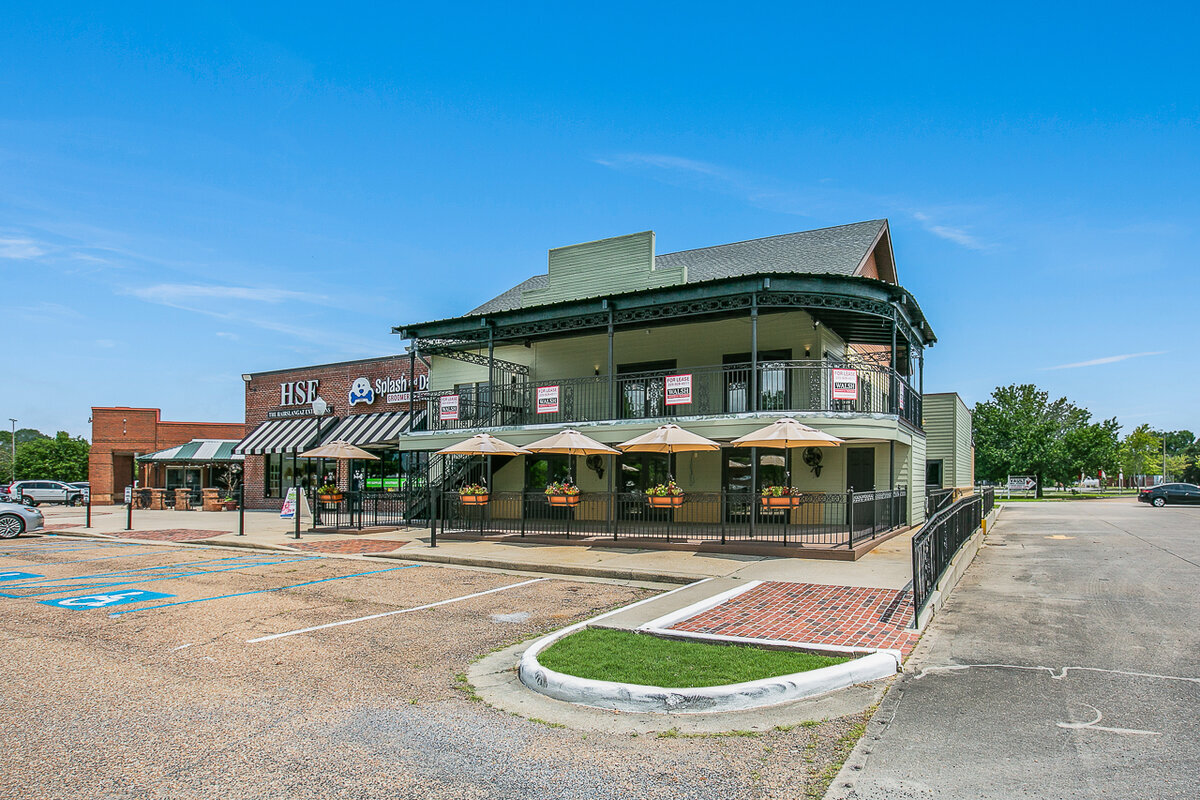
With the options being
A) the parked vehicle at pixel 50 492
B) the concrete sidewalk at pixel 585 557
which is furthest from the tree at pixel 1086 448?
the parked vehicle at pixel 50 492

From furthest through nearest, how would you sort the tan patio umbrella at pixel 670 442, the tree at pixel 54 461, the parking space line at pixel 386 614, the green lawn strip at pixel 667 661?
the tree at pixel 54 461 < the tan patio umbrella at pixel 670 442 < the parking space line at pixel 386 614 < the green lawn strip at pixel 667 661

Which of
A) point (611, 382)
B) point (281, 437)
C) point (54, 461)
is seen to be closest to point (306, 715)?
point (611, 382)

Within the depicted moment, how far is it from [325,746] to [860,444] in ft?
58.7

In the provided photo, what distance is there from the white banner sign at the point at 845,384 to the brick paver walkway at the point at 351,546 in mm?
10372

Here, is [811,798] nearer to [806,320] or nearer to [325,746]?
[325,746]

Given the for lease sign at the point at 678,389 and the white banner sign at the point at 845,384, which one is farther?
the for lease sign at the point at 678,389

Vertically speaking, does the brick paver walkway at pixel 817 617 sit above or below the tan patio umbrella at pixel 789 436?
below

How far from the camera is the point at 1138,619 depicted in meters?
8.81

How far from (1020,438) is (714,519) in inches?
1599

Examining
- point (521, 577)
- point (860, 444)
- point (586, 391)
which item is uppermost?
point (586, 391)

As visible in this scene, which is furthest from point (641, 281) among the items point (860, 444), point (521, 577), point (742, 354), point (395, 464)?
point (395, 464)

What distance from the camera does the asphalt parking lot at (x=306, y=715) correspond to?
14.2 ft

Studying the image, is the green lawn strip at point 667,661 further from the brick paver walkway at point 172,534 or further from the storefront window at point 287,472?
the storefront window at point 287,472

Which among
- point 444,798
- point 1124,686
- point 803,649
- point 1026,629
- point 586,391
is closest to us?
point 444,798
